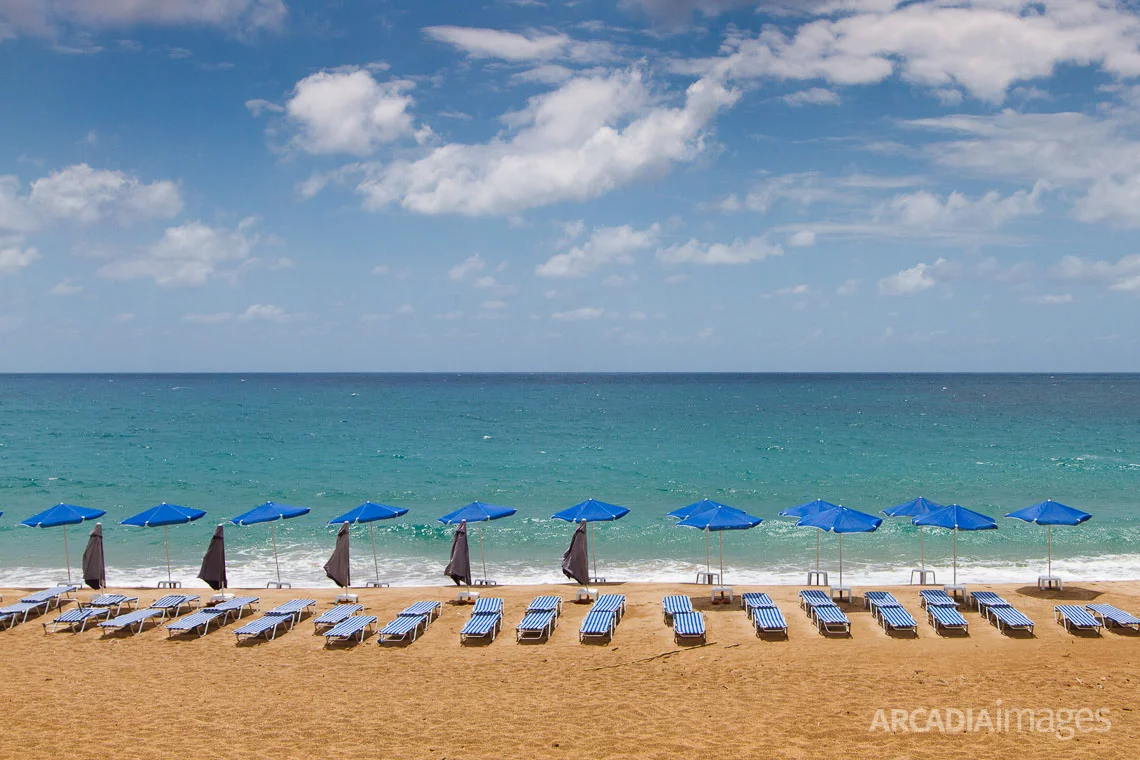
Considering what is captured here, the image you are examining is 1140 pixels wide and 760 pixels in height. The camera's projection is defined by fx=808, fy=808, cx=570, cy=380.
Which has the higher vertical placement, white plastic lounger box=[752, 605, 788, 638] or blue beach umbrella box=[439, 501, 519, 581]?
blue beach umbrella box=[439, 501, 519, 581]

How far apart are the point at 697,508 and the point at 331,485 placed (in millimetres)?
22161

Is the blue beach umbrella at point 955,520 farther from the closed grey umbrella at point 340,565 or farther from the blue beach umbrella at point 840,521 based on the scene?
the closed grey umbrella at point 340,565

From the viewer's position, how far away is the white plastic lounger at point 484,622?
13570 millimetres

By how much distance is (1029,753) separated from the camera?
916 cm

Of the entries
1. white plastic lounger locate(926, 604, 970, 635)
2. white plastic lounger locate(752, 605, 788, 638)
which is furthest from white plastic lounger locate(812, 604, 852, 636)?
white plastic lounger locate(926, 604, 970, 635)

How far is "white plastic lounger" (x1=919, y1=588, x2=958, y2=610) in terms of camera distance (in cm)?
1447

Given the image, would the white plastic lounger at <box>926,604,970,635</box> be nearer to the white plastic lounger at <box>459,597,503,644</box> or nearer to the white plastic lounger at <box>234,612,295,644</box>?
the white plastic lounger at <box>459,597,503,644</box>

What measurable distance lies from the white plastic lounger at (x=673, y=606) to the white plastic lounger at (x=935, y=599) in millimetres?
4229

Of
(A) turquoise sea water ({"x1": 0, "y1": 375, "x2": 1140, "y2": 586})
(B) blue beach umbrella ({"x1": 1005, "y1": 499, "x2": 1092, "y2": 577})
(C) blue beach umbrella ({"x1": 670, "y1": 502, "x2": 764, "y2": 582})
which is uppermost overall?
(C) blue beach umbrella ({"x1": 670, "y1": 502, "x2": 764, "y2": 582})

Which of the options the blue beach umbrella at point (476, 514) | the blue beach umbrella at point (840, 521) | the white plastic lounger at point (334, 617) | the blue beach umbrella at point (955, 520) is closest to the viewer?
the white plastic lounger at point (334, 617)

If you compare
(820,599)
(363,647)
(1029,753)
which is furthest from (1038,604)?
(363,647)

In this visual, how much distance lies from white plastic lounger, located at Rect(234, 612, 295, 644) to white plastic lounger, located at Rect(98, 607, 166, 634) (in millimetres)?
1764

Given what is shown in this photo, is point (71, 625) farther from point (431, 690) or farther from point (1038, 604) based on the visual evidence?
point (1038, 604)

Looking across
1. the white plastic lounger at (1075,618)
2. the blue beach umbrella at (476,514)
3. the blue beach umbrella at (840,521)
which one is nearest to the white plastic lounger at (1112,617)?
the white plastic lounger at (1075,618)
